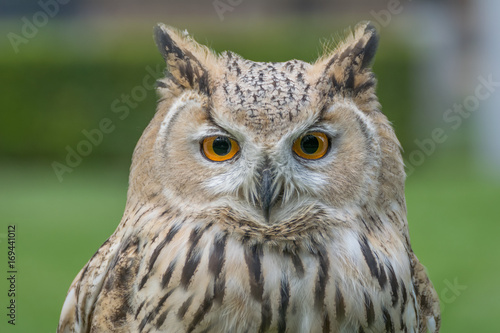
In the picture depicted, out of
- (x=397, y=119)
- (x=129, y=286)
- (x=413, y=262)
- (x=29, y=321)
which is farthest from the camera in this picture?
(x=397, y=119)

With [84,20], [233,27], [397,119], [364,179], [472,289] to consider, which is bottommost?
[472,289]

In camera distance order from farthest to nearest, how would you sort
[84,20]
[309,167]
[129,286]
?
[84,20], [129,286], [309,167]

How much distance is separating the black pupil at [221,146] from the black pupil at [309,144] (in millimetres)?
238

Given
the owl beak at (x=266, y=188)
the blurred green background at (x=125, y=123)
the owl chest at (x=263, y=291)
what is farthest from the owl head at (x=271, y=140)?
the blurred green background at (x=125, y=123)

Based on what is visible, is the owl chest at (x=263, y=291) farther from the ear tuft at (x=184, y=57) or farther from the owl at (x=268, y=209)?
the ear tuft at (x=184, y=57)

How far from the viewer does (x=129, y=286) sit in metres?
2.60

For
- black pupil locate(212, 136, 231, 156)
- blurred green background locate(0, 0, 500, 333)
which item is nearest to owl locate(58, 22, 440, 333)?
black pupil locate(212, 136, 231, 156)

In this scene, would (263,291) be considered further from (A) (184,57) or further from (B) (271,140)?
(A) (184,57)

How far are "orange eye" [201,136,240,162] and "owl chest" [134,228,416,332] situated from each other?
0.92 feet

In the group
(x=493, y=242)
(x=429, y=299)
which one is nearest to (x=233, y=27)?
(x=493, y=242)

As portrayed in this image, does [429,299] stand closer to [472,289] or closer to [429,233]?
[472,289]

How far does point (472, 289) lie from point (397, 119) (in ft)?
20.7

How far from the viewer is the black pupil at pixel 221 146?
94.3 inches

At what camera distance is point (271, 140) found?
232 centimetres
